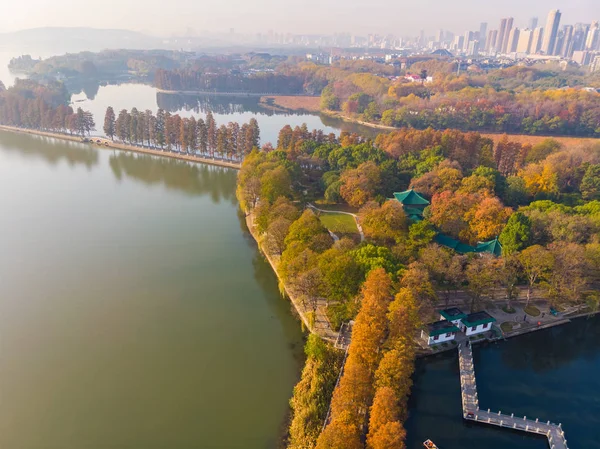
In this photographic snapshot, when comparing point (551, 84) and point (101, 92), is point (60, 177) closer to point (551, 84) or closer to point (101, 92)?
point (101, 92)

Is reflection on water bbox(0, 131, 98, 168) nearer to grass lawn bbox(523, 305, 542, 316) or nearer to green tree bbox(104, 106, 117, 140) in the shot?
green tree bbox(104, 106, 117, 140)

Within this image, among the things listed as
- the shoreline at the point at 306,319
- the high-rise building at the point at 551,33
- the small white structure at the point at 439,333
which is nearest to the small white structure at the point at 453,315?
the small white structure at the point at 439,333

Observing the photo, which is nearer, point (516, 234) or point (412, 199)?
point (516, 234)

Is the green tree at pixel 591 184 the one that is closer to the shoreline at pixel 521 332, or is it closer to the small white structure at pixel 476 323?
the shoreline at pixel 521 332

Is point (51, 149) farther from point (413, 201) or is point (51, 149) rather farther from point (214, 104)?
point (214, 104)

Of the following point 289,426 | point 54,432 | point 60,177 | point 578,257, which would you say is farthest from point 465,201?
point 60,177

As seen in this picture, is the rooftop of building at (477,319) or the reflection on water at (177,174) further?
the reflection on water at (177,174)

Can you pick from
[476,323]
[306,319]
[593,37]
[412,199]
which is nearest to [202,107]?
[412,199]

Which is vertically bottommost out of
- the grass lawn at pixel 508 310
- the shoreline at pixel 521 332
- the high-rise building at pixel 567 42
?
the shoreline at pixel 521 332
